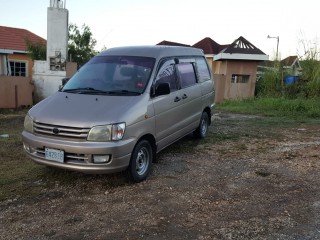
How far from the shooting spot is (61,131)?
13.8 feet

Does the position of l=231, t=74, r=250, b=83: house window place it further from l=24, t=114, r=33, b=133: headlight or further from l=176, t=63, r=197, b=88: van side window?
l=24, t=114, r=33, b=133: headlight

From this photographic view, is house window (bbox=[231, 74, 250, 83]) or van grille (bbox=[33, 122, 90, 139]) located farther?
house window (bbox=[231, 74, 250, 83])

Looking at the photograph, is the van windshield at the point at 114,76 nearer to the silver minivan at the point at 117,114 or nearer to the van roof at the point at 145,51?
the silver minivan at the point at 117,114

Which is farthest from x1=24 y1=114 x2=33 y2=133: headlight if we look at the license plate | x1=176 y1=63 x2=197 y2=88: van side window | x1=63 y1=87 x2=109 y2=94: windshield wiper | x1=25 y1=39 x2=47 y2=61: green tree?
x1=25 y1=39 x2=47 y2=61: green tree

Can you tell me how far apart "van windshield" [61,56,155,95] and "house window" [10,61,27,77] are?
59.1 feet

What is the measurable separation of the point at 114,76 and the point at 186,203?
2278 millimetres

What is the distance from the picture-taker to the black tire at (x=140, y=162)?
4.50 metres

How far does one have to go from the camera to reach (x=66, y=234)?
3381 millimetres

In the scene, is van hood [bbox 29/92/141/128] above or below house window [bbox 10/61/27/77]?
below

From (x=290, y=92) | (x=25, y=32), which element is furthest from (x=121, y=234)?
(x=25, y=32)

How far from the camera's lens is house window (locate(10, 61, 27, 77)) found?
2152cm

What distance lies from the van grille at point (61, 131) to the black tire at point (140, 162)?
0.74 metres

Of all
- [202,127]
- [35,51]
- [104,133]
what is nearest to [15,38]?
[35,51]

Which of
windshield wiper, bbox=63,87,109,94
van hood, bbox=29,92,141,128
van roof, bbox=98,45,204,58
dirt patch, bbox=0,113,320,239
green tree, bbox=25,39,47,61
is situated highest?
green tree, bbox=25,39,47,61
